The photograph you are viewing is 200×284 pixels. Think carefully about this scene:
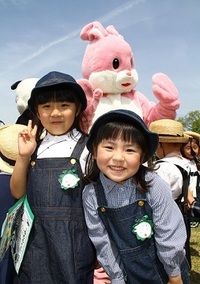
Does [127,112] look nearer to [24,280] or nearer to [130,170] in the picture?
[130,170]

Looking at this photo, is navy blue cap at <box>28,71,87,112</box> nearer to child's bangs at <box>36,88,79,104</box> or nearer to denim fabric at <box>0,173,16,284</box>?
child's bangs at <box>36,88,79,104</box>

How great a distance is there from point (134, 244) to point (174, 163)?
1252mm

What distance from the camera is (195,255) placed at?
414cm

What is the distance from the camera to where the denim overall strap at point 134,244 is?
156 cm

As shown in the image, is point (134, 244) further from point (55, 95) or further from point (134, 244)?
point (55, 95)

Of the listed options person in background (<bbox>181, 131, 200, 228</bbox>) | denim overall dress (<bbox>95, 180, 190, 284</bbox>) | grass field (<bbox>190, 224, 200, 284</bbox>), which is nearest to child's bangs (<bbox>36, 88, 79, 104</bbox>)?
denim overall dress (<bbox>95, 180, 190, 284</bbox>)

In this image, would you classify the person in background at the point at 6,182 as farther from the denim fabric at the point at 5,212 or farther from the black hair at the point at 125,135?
the black hair at the point at 125,135

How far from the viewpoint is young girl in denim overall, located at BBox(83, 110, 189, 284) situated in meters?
1.53

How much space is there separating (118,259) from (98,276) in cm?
18

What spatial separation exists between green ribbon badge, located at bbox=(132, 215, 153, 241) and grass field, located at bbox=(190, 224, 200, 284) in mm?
2145

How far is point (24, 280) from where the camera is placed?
1.68 metres

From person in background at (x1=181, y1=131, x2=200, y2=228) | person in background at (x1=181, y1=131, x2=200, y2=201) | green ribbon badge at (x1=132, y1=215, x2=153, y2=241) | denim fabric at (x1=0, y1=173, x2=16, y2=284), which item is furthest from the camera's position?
person in background at (x1=181, y1=131, x2=200, y2=201)

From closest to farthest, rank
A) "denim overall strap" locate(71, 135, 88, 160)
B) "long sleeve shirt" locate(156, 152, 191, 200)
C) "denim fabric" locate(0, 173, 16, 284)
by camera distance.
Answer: "denim overall strap" locate(71, 135, 88, 160) → "denim fabric" locate(0, 173, 16, 284) → "long sleeve shirt" locate(156, 152, 191, 200)

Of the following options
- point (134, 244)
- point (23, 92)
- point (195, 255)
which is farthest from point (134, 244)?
point (195, 255)
